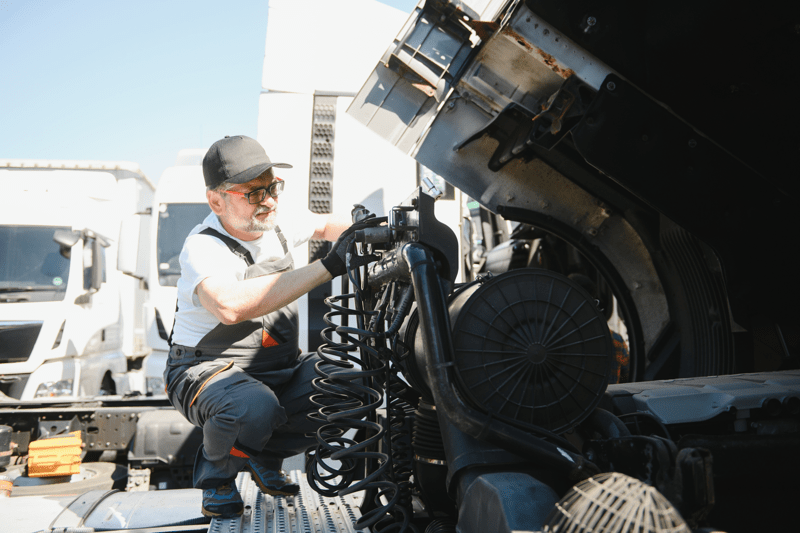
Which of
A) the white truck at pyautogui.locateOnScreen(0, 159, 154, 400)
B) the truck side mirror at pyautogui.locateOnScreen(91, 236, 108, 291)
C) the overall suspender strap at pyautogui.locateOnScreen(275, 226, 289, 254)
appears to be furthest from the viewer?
the truck side mirror at pyautogui.locateOnScreen(91, 236, 108, 291)

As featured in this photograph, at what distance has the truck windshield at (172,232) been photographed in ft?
20.7

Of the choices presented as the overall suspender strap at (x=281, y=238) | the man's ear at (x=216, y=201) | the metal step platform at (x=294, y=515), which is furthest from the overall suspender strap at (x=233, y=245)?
the metal step platform at (x=294, y=515)

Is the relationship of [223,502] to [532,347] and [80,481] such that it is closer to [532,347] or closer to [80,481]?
[532,347]

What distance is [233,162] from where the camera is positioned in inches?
100

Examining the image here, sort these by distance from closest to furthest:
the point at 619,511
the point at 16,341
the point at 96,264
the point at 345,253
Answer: the point at 619,511 < the point at 345,253 < the point at 16,341 < the point at 96,264

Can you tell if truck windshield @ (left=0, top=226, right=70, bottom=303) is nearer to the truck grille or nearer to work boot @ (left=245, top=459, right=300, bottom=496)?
the truck grille

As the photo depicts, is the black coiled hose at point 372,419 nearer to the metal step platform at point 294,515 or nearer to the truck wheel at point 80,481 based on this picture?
the metal step platform at point 294,515

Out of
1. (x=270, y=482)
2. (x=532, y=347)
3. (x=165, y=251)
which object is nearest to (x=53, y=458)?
(x=270, y=482)

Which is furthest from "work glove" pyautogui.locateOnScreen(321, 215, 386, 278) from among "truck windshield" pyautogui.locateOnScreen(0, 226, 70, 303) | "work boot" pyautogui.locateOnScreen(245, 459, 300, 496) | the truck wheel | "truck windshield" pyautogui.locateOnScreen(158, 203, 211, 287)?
"truck windshield" pyautogui.locateOnScreen(0, 226, 70, 303)

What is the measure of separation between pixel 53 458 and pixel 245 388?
1.89 metres

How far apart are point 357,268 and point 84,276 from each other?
217 inches

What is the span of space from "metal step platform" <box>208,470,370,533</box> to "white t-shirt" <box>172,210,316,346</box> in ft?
2.34

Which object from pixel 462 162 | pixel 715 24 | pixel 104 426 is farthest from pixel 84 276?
pixel 715 24

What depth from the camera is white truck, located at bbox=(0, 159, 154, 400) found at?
19.5ft
